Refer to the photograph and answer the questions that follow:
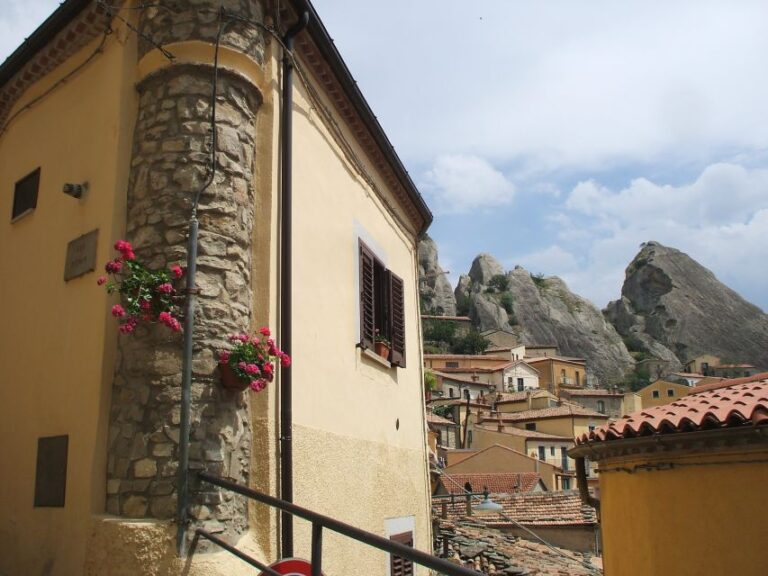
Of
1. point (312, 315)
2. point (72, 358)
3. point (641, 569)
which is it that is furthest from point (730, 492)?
point (72, 358)

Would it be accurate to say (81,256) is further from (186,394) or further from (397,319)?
(397,319)

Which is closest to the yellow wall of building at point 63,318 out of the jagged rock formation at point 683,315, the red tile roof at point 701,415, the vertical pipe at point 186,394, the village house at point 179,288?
the village house at point 179,288

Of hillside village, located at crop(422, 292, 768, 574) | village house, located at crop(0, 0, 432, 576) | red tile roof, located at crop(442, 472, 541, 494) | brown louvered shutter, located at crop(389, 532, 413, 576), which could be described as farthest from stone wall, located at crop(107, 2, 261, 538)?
red tile roof, located at crop(442, 472, 541, 494)

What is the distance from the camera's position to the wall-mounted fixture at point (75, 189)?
6492 millimetres

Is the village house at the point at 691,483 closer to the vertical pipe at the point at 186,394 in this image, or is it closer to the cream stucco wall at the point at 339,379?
the cream stucco wall at the point at 339,379

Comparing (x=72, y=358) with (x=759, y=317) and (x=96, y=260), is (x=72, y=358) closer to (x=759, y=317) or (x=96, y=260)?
(x=96, y=260)

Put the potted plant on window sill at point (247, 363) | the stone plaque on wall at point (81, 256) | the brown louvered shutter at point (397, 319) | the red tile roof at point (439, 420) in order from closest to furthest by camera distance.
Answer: the potted plant on window sill at point (247, 363)
the stone plaque on wall at point (81, 256)
the brown louvered shutter at point (397, 319)
the red tile roof at point (439, 420)

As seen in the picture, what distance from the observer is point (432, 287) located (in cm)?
9775

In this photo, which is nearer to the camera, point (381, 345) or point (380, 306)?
point (381, 345)

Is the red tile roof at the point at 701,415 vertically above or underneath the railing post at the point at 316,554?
above

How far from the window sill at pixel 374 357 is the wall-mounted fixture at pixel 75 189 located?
3580mm

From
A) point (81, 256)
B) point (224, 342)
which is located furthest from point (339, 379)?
point (81, 256)

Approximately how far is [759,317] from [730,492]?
98609 millimetres

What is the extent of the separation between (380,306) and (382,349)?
693mm
